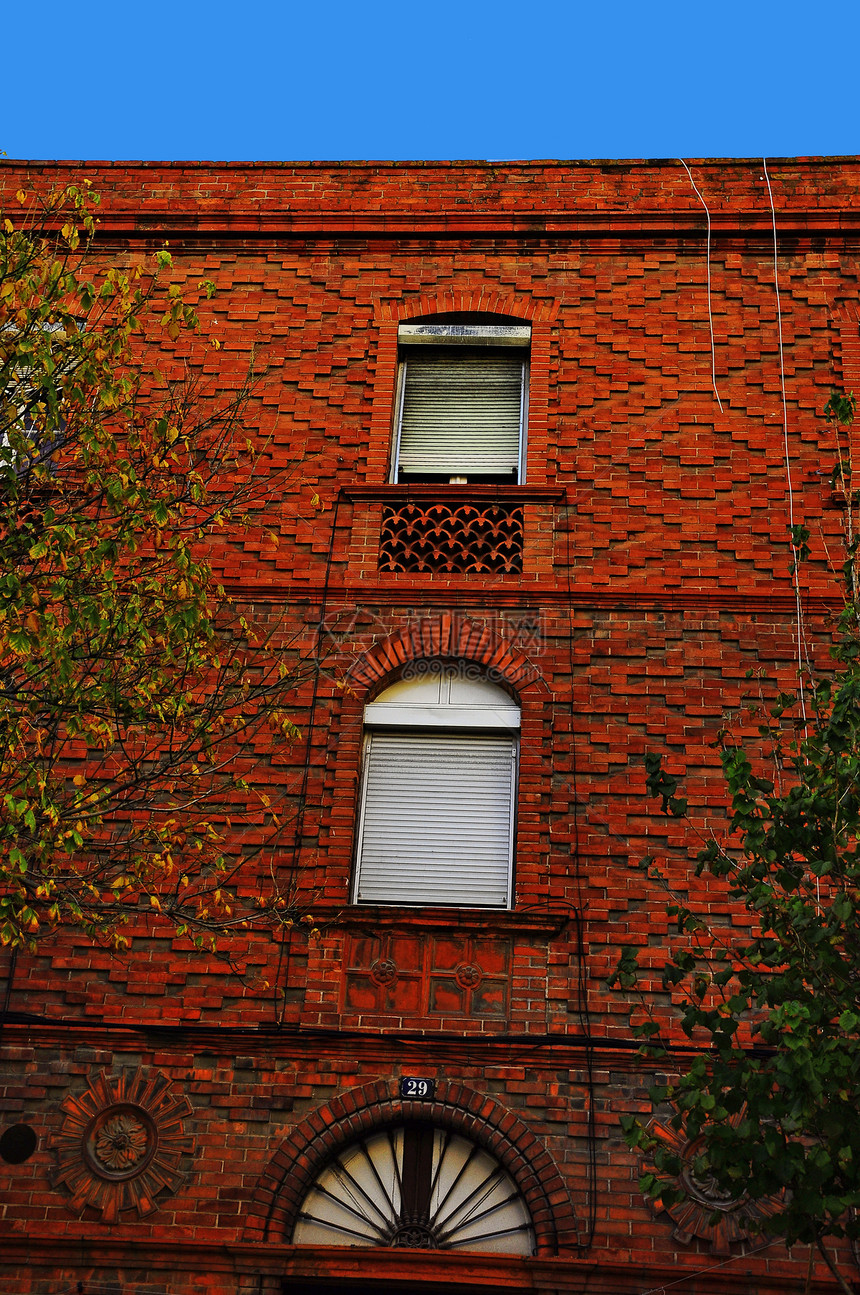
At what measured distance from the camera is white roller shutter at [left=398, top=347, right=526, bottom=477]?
12.7 metres

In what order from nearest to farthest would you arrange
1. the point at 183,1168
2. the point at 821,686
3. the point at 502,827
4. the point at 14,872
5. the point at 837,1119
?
the point at 837,1119 < the point at 14,872 < the point at 821,686 < the point at 183,1168 < the point at 502,827

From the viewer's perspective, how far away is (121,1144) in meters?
9.85

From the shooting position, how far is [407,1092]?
32.4ft

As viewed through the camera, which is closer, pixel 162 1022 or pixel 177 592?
pixel 177 592

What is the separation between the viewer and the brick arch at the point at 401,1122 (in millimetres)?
9477

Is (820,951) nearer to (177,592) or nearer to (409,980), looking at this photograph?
(409,980)

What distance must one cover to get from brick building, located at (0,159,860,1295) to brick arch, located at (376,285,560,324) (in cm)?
3

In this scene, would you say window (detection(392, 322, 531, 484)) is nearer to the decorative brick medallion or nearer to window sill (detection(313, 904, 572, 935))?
window sill (detection(313, 904, 572, 935))

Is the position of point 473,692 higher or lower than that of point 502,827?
higher

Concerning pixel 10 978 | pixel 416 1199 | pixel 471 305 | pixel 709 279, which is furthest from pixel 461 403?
pixel 416 1199

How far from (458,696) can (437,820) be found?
101 centimetres

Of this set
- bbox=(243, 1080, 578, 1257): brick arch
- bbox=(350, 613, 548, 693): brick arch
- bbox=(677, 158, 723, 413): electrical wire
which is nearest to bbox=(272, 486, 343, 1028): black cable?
bbox=(350, 613, 548, 693): brick arch

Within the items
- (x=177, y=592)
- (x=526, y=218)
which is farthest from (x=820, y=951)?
(x=526, y=218)

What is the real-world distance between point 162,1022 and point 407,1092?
178 centimetres
